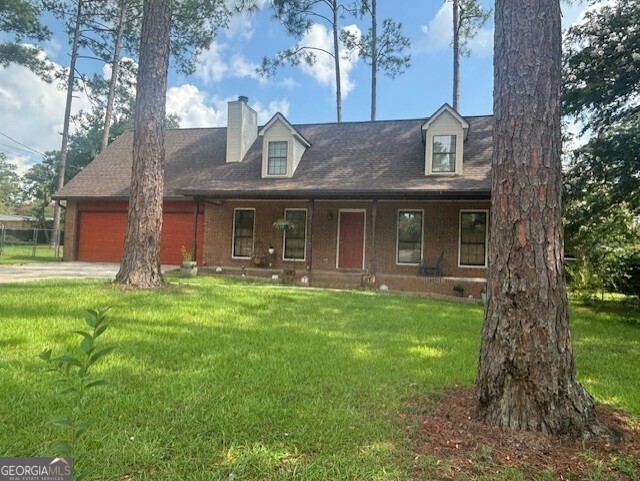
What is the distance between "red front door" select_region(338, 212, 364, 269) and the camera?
13609 mm

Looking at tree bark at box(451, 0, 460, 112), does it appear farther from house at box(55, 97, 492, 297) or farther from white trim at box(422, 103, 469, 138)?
white trim at box(422, 103, 469, 138)

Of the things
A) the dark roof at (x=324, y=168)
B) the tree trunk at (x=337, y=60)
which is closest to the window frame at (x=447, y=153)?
the dark roof at (x=324, y=168)

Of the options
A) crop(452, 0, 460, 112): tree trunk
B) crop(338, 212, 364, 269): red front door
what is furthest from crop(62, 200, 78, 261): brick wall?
crop(452, 0, 460, 112): tree trunk

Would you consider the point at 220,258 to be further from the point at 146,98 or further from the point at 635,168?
the point at 635,168

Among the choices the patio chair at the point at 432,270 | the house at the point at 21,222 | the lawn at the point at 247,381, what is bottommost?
the lawn at the point at 247,381

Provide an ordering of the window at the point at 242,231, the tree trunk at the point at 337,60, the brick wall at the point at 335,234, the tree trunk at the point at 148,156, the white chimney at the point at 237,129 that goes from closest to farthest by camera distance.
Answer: the tree trunk at the point at 148,156, the brick wall at the point at 335,234, the window at the point at 242,231, the white chimney at the point at 237,129, the tree trunk at the point at 337,60

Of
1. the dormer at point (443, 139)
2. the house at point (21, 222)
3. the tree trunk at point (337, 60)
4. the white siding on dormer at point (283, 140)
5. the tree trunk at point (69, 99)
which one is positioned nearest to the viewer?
the dormer at point (443, 139)

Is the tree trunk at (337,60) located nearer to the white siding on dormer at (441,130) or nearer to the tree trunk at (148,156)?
the white siding on dormer at (441,130)

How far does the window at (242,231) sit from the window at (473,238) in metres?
7.11

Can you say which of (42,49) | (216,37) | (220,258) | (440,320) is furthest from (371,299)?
(42,49)

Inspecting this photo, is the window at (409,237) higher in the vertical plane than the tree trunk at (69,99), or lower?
lower

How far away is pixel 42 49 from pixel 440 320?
2541cm

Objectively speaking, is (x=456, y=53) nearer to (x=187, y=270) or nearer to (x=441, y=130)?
(x=441, y=130)

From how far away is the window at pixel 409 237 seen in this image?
43.1 ft
